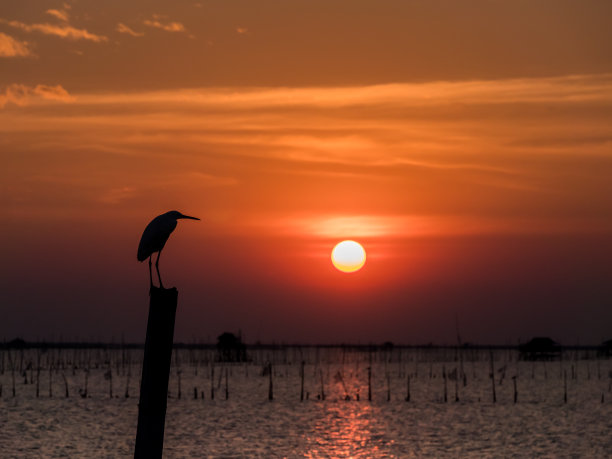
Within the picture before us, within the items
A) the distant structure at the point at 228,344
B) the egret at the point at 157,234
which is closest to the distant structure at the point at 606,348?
the distant structure at the point at 228,344

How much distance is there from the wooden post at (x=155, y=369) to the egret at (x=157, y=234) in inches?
81.3

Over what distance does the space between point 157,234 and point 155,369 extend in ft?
8.18

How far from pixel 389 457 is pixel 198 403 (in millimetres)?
15343

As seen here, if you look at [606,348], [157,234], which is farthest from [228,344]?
[157,234]

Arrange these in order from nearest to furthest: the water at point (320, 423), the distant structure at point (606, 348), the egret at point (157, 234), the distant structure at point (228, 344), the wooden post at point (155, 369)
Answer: the wooden post at point (155, 369) < the egret at point (157, 234) < the water at point (320, 423) < the distant structure at point (228, 344) < the distant structure at point (606, 348)

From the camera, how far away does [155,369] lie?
26.8 ft

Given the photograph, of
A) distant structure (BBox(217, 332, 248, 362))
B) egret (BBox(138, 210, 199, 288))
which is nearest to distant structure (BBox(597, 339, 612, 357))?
distant structure (BBox(217, 332, 248, 362))

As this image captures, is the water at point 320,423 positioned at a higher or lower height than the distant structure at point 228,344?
lower

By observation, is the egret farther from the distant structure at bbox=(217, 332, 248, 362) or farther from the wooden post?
the distant structure at bbox=(217, 332, 248, 362)

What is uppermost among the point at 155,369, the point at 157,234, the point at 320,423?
the point at 157,234

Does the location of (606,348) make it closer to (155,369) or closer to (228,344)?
(228,344)

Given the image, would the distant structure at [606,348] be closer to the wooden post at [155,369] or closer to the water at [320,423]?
the water at [320,423]

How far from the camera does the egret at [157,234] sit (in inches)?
402

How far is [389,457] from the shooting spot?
22.2 metres
